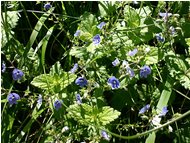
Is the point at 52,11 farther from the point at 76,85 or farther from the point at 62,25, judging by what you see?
the point at 76,85

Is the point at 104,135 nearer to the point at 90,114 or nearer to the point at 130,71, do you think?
the point at 90,114

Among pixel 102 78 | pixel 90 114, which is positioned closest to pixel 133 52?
pixel 102 78

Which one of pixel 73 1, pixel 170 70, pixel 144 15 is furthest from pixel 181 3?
pixel 73 1

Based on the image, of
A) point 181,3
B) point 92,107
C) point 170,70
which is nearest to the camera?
point 92,107

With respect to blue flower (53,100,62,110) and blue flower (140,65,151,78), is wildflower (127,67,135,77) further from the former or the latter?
blue flower (53,100,62,110)

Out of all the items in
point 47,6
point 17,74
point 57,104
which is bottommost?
point 57,104

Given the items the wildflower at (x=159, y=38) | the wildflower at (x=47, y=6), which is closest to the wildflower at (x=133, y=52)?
the wildflower at (x=159, y=38)

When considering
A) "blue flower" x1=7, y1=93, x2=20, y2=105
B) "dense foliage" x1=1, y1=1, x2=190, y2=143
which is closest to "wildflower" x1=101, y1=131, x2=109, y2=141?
"dense foliage" x1=1, y1=1, x2=190, y2=143
